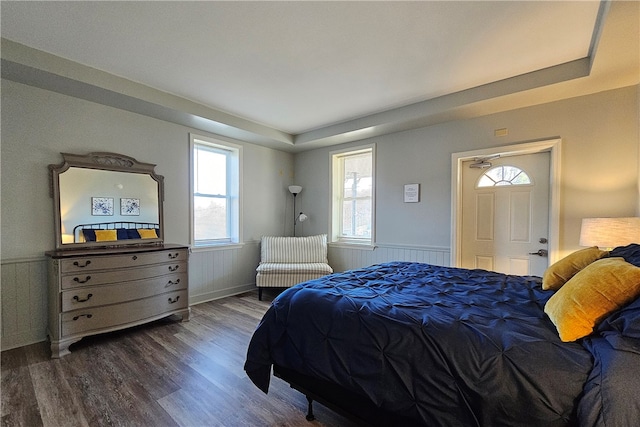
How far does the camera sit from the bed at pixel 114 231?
9.66 feet

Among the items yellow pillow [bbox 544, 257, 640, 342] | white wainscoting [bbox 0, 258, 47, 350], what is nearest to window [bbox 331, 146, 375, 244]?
yellow pillow [bbox 544, 257, 640, 342]

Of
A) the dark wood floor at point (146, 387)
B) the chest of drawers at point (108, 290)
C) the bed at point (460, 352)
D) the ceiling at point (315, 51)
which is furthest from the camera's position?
the chest of drawers at point (108, 290)

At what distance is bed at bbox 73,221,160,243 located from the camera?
2945mm

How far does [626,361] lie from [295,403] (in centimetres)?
168

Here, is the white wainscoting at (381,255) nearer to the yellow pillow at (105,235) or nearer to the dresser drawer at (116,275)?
the dresser drawer at (116,275)


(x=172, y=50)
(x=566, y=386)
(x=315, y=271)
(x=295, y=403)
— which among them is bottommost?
(x=295, y=403)

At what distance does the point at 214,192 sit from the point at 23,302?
233cm

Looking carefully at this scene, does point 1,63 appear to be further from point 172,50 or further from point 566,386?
point 566,386

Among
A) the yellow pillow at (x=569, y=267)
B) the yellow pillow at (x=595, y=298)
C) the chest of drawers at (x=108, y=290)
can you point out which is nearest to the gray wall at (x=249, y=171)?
the chest of drawers at (x=108, y=290)

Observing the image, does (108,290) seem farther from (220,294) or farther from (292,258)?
(292,258)

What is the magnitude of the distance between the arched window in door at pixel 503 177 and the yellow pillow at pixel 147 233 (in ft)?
13.2

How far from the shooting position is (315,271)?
4125mm

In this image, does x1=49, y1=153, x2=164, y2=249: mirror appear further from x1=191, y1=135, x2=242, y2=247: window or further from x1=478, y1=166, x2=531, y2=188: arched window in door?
x1=478, y1=166, x2=531, y2=188: arched window in door

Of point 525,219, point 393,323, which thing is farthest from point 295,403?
point 525,219
